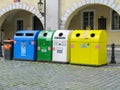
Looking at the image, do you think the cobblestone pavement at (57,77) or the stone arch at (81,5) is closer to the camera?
the cobblestone pavement at (57,77)

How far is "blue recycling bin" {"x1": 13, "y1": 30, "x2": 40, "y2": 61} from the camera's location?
13791mm

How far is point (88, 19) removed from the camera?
22234 millimetres

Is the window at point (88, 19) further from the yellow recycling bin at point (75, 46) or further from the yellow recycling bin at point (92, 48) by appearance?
the yellow recycling bin at point (92, 48)

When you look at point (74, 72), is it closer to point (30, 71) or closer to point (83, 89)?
point (30, 71)

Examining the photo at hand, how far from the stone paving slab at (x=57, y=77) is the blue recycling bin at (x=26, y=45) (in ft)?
2.97

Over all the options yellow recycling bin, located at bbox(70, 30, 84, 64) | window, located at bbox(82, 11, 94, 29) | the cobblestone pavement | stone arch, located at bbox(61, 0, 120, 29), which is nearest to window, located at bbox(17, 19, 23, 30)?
window, located at bbox(82, 11, 94, 29)

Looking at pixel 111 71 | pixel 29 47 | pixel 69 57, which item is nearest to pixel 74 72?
pixel 111 71

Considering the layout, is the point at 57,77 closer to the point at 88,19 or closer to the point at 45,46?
the point at 45,46

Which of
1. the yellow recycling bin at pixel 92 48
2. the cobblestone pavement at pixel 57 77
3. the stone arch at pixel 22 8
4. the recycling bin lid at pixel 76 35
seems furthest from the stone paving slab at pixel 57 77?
the stone arch at pixel 22 8

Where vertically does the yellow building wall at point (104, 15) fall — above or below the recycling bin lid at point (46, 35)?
above

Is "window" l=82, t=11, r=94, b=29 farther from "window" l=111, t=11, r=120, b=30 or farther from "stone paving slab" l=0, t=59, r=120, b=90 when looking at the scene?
"stone paving slab" l=0, t=59, r=120, b=90

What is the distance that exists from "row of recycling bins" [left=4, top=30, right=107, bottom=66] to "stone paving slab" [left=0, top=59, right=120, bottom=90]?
0.37 metres

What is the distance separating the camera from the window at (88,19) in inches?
869

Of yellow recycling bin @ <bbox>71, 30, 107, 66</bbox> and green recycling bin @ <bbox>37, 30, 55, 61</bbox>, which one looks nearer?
yellow recycling bin @ <bbox>71, 30, 107, 66</bbox>
